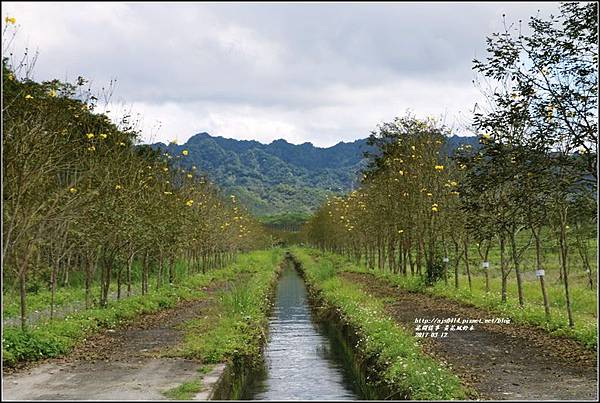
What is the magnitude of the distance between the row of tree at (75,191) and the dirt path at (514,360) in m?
9.11

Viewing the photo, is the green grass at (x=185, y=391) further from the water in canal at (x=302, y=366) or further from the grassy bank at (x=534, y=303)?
the grassy bank at (x=534, y=303)

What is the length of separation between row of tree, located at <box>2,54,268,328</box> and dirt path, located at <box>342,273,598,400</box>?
911 centimetres

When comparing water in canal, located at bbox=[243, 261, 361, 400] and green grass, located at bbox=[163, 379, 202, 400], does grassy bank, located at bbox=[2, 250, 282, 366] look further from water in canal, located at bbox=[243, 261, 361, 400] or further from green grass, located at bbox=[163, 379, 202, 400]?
green grass, located at bbox=[163, 379, 202, 400]

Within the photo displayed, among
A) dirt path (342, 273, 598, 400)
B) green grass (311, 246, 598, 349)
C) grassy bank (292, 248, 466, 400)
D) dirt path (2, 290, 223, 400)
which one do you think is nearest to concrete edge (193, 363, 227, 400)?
dirt path (2, 290, 223, 400)

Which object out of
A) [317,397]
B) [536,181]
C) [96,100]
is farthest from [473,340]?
[96,100]

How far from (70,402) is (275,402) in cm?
337

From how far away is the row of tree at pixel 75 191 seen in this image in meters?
13.6

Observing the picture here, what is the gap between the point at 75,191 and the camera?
15797mm

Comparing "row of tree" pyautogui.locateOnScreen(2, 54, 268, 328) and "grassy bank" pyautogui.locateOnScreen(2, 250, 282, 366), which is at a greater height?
"row of tree" pyautogui.locateOnScreen(2, 54, 268, 328)

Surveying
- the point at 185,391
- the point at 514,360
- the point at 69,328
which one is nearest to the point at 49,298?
the point at 69,328

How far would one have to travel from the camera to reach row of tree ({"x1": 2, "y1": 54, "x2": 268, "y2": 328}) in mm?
13586

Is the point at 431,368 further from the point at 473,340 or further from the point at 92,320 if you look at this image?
the point at 92,320

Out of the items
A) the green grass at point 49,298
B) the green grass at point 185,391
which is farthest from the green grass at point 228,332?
the green grass at point 49,298

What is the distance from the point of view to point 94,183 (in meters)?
19.0
